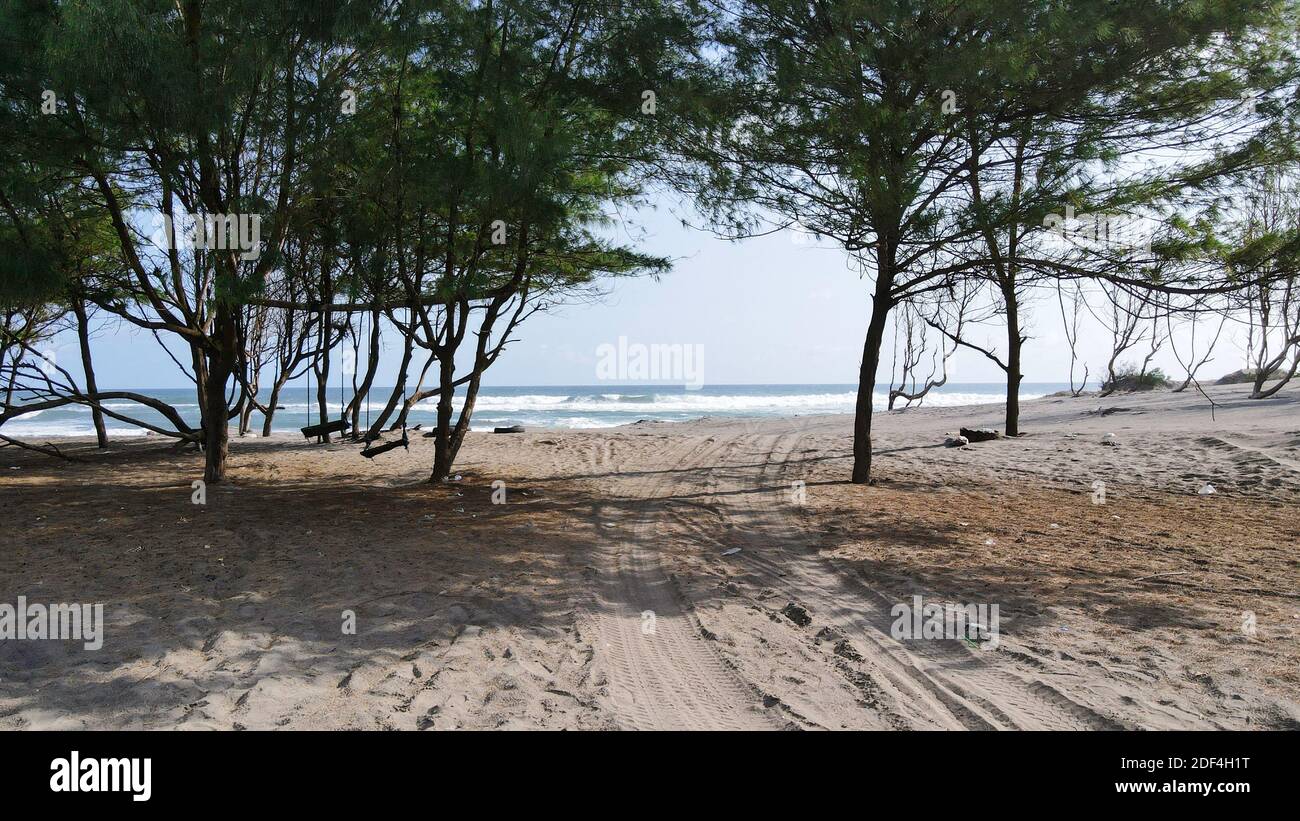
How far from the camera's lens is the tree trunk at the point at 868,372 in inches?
363

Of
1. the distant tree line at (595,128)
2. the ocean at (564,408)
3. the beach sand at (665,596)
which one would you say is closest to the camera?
the beach sand at (665,596)

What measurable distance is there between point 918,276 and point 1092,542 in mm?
3754

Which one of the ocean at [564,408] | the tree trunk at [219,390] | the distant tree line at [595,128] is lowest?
the ocean at [564,408]

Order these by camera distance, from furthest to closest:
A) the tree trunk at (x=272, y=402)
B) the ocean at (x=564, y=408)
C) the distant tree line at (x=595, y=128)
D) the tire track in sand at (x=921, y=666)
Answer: the ocean at (x=564, y=408), the tree trunk at (x=272, y=402), the distant tree line at (x=595, y=128), the tire track in sand at (x=921, y=666)

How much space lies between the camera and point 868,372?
9.67 m

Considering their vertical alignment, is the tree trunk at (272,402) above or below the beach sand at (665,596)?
above

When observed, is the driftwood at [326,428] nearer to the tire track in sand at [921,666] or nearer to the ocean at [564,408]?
the tire track in sand at [921,666]

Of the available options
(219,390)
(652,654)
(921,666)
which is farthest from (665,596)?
(219,390)

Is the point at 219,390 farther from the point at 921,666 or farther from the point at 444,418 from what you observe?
the point at 921,666

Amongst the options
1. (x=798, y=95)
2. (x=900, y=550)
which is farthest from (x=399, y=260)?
(x=900, y=550)

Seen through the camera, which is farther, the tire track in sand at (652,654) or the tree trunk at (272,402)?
the tree trunk at (272,402)

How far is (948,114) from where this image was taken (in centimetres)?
740

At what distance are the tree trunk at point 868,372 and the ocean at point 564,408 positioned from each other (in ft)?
56.9

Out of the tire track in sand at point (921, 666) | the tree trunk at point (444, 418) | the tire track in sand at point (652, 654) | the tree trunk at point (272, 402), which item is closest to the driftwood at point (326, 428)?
the tree trunk at point (272, 402)
